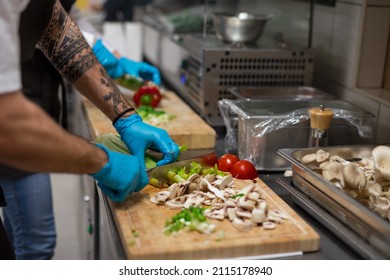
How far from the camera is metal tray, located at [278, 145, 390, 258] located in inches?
36.8

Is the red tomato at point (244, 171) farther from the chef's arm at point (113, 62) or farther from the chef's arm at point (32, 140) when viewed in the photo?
the chef's arm at point (113, 62)

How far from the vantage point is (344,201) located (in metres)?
1.00

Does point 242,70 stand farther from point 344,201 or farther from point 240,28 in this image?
point 344,201

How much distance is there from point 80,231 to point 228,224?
1.60 metres

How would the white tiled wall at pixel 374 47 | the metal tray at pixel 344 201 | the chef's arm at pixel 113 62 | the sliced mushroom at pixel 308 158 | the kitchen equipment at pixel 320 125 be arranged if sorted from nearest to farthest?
the metal tray at pixel 344 201 < the sliced mushroom at pixel 308 158 < the kitchen equipment at pixel 320 125 < the white tiled wall at pixel 374 47 < the chef's arm at pixel 113 62

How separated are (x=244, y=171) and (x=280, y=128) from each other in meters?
0.17

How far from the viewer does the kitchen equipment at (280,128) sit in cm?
135

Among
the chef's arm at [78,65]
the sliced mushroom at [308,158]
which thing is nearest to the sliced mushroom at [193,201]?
the sliced mushroom at [308,158]

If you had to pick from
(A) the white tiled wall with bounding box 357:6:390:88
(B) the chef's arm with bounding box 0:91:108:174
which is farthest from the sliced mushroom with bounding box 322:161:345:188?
(A) the white tiled wall with bounding box 357:6:390:88

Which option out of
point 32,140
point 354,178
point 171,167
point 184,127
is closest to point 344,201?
point 354,178

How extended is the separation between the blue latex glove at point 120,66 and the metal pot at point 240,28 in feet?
1.40

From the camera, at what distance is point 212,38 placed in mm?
1873

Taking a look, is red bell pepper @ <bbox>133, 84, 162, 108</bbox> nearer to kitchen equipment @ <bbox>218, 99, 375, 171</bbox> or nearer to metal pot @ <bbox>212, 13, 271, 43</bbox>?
metal pot @ <bbox>212, 13, 271, 43</bbox>
